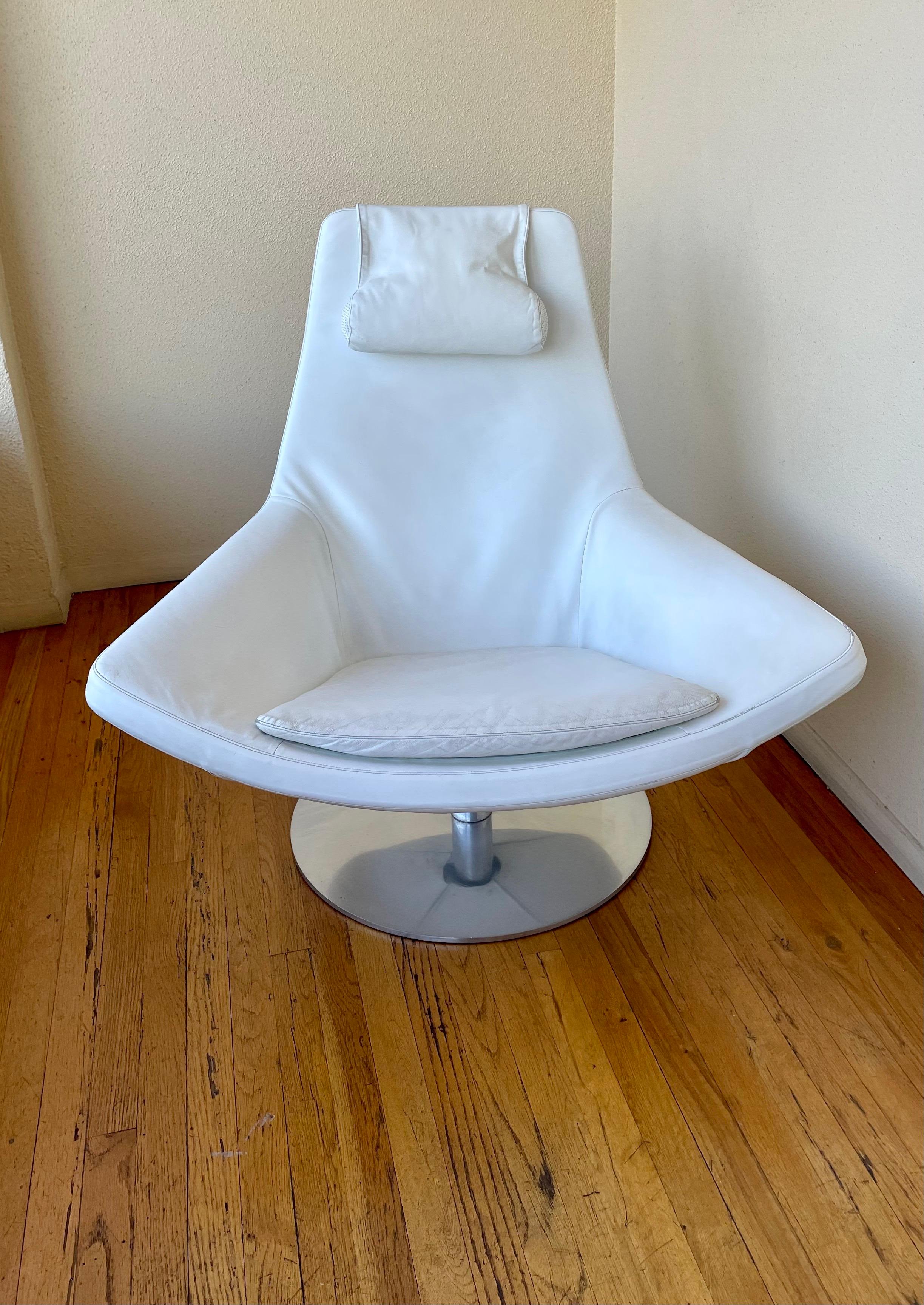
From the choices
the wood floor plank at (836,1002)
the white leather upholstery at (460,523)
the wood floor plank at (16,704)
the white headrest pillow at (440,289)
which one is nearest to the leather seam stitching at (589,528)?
the white leather upholstery at (460,523)

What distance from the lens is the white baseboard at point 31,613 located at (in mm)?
2287

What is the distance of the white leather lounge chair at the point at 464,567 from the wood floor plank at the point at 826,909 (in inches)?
6.8

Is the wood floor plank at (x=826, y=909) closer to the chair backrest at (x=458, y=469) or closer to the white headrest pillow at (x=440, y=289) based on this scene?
the chair backrest at (x=458, y=469)

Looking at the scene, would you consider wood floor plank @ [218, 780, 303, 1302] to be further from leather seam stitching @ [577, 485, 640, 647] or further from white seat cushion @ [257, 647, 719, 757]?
leather seam stitching @ [577, 485, 640, 647]

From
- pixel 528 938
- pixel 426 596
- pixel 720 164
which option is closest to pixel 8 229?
pixel 426 596

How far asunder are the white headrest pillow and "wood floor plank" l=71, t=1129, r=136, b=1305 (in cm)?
115

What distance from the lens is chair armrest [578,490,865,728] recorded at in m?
1.14

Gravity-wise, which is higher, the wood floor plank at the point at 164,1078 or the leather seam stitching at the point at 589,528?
the leather seam stitching at the point at 589,528

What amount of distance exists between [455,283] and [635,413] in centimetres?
98

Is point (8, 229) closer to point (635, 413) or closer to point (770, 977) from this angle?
point (635, 413)

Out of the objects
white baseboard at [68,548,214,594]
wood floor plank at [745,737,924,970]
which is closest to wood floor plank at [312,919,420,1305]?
wood floor plank at [745,737,924,970]

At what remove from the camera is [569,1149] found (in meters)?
1.10

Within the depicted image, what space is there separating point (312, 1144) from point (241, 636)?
0.61m

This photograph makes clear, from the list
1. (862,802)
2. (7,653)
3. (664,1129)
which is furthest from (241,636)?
(7,653)
